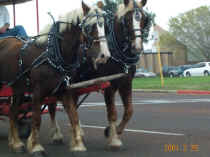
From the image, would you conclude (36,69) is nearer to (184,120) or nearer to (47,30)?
(47,30)

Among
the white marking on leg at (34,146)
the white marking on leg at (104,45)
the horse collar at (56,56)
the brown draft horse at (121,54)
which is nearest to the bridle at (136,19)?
the brown draft horse at (121,54)

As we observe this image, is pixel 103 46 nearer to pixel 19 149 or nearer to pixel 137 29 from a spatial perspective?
pixel 137 29

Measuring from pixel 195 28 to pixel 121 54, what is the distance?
46.8 meters

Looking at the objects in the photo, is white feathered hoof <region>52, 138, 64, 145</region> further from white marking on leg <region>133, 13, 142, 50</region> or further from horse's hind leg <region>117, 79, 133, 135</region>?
white marking on leg <region>133, 13, 142, 50</region>

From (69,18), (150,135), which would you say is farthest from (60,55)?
(150,135)

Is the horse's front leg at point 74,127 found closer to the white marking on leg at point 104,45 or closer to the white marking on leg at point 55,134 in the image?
the white marking on leg at point 104,45

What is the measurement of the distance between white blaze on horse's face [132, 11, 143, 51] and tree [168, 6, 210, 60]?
46619mm

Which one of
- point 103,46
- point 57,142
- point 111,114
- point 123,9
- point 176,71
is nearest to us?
point 103,46

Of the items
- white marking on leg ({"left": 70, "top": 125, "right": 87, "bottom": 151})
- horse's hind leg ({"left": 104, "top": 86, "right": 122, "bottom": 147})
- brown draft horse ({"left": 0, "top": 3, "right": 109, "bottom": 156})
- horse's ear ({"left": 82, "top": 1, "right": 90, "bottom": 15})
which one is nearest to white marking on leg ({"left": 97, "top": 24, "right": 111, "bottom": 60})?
brown draft horse ({"left": 0, "top": 3, "right": 109, "bottom": 156})

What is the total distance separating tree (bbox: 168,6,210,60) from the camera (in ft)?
169

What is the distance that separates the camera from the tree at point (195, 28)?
5142 centimetres

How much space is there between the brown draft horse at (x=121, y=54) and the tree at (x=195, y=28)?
46155mm

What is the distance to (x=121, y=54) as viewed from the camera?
266 inches

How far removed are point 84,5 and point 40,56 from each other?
1043 mm
